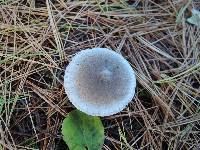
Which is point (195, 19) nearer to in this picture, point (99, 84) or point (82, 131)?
point (99, 84)

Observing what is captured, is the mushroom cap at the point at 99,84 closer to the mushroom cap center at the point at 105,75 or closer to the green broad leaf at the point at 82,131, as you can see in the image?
the mushroom cap center at the point at 105,75

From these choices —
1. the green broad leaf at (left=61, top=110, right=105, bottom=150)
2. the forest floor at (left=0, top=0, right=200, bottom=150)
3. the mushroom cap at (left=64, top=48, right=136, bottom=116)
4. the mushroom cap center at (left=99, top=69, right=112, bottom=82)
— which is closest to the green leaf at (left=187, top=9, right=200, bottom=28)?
the forest floor at (left=0, top=0, right=200, bottom=150)

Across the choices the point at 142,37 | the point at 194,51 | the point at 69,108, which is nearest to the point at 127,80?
the point at 69,108

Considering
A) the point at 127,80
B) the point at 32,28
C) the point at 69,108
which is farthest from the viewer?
the point at 32,28

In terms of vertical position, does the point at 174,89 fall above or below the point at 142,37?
below

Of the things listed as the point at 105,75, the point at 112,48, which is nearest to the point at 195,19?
the point at 112,48

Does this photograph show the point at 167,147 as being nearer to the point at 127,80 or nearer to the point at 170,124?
the point at 170,124

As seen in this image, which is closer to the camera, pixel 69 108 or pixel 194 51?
pixel 69 108
